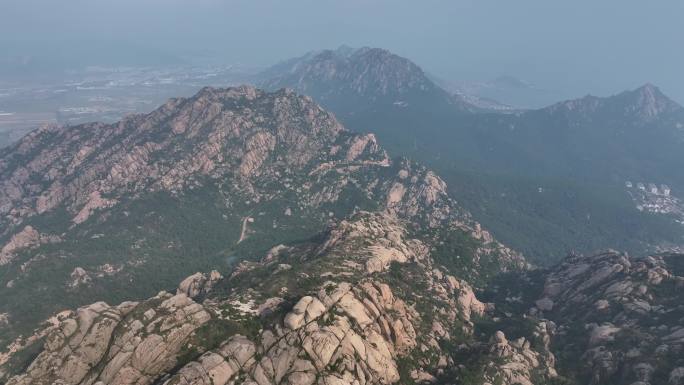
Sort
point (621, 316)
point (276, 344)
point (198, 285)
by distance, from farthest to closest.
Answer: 1. point (198, 285)
2. point (621, 316)
3. point (276, 344)

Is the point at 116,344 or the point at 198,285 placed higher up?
the point at 116,344

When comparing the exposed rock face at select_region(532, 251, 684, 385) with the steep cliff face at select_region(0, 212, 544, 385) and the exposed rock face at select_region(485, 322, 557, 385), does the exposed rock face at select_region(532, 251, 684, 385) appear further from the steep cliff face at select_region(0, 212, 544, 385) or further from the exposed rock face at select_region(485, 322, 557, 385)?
the steep cliff face at select_region(0, 212, 544, 385)

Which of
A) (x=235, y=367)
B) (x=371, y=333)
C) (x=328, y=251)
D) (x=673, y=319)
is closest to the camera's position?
(x=235, y=367)

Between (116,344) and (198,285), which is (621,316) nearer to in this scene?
(116,344)

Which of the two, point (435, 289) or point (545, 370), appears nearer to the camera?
point (545, 370)

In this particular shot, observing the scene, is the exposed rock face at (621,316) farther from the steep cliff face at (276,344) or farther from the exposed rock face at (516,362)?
the steep cliff face at (276,344)

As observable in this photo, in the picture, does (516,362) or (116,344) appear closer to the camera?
(116,344)

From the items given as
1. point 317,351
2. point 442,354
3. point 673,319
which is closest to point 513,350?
point 442,354

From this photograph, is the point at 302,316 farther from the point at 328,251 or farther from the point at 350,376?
the point at 328,251

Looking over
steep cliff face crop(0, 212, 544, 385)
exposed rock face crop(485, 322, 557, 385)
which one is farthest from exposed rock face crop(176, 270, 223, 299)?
exposed rock face crop(485, 322, 557, 385)

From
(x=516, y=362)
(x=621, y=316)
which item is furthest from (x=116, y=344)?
(x=621, y=316)

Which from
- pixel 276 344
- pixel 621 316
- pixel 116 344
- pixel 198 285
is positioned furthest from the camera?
pixel 198 285
